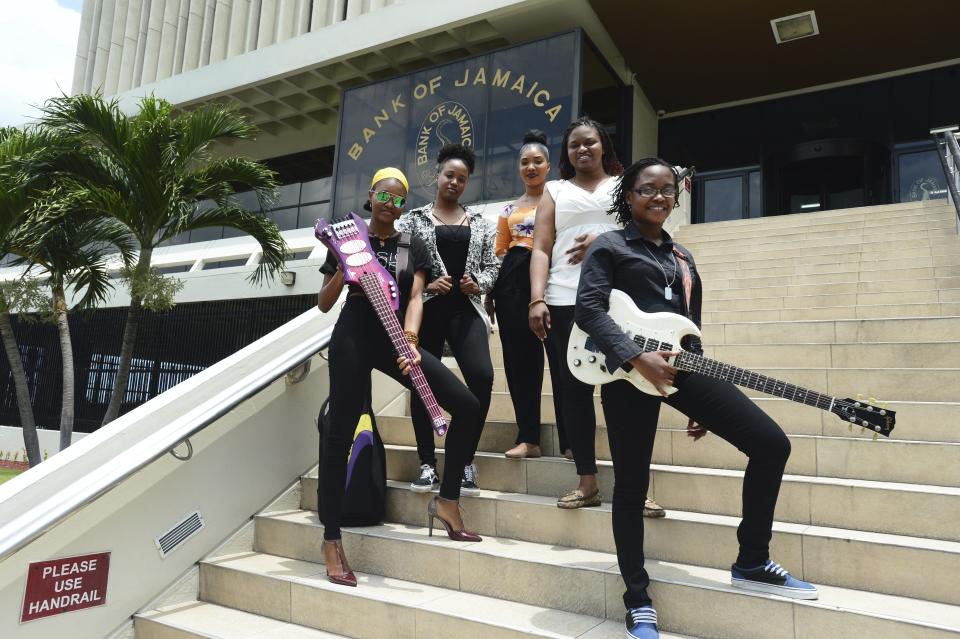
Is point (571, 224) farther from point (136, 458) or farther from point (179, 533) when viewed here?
point (179, 533)

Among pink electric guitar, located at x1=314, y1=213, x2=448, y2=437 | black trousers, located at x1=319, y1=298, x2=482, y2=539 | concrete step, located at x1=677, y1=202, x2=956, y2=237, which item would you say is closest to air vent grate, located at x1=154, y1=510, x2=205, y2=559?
black trousers, located at x1=319, y1=298, x2=482, y2=539

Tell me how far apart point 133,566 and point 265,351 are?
4.22 ft

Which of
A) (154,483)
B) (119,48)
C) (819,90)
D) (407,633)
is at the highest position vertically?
(119,48)

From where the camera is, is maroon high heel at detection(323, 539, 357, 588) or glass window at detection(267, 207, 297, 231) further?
glass window at detection(267, 207, 297, 231)

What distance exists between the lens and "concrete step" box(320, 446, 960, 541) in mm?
2908

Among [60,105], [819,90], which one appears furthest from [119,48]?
[819,90]

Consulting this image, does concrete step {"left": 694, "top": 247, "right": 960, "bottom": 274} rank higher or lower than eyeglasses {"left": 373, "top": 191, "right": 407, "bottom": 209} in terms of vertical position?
higher

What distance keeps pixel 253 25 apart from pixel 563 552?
53.7 ft

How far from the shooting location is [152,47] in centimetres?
1841

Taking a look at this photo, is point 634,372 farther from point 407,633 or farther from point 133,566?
point 133,566

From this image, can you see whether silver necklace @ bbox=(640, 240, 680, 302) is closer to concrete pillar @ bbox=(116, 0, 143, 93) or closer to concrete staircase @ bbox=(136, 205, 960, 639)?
concrete staircase @ bbox=(136, 205, 960, 639)

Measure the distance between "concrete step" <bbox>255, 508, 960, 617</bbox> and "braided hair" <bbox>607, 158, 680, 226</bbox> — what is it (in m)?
1.38

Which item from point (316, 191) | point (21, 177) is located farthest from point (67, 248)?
point (316, 191)

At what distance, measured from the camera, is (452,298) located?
12.8 feet
